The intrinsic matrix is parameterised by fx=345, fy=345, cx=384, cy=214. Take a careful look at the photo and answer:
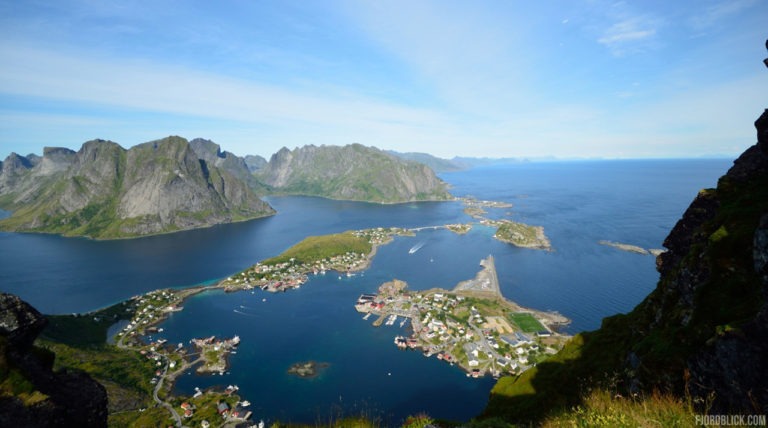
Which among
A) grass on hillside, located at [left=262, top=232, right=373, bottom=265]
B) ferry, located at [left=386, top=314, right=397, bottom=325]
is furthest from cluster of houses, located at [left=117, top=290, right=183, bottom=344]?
ferry, located at [left=386, top=314, right=397, bottom=325]

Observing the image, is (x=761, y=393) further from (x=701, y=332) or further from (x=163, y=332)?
(x=163, y=332)

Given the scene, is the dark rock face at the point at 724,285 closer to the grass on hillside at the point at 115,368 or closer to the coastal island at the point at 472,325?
the coastal island at the point at 472,325

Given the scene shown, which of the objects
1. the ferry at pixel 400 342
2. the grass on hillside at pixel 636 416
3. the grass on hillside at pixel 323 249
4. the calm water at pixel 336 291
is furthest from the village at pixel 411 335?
the grass on hillside at pixel 636 416

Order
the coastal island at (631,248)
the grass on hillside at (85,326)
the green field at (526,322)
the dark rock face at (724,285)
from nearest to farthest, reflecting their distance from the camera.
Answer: the dark rock face at (724,285), the grass on hillside at (85,326), the green field at (526,322), the coastal island at (631,248)

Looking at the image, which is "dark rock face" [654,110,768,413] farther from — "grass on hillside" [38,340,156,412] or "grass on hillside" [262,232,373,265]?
"grass on hillside" [262,232,373,265]

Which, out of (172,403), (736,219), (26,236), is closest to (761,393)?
(736,219)

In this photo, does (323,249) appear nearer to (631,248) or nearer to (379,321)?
(379,321)
